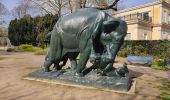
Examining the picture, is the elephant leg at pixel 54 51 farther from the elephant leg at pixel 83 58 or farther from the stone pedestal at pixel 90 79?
the elephant leg at pixel 83 58

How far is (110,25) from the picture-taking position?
7238mm

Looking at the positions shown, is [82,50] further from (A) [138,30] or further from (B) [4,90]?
(A) [138,30]

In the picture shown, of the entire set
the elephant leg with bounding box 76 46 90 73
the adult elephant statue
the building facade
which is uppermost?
the building facade

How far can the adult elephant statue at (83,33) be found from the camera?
7301 mm

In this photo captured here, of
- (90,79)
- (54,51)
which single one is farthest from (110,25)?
(54,51)

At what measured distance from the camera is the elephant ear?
7199 mm

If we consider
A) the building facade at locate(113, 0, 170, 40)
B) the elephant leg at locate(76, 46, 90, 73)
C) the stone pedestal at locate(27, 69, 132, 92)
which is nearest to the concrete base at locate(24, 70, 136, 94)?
the stone pedestal at locate(27, 69, 132, 92)

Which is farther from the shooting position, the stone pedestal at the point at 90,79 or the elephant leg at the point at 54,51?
the elephant leg at the point at 54,51

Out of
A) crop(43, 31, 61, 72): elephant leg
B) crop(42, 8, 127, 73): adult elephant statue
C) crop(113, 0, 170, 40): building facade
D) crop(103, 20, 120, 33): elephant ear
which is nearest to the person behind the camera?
crop(103, 20, 120, 33): elephant ear

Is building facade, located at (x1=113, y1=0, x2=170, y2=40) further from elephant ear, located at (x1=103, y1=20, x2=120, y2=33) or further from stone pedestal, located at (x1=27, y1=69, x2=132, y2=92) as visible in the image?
elephant ear, located at (x1=103, y1=20, x2=120, y2=33)

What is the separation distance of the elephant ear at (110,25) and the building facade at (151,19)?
96.4 feet

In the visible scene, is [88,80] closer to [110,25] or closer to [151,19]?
[110,25]

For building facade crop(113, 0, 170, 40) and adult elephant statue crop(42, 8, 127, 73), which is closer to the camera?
adult elephant statue crop(42, 8, 127, 73)

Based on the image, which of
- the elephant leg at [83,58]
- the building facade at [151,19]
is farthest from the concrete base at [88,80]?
the building facade at [151,19]
